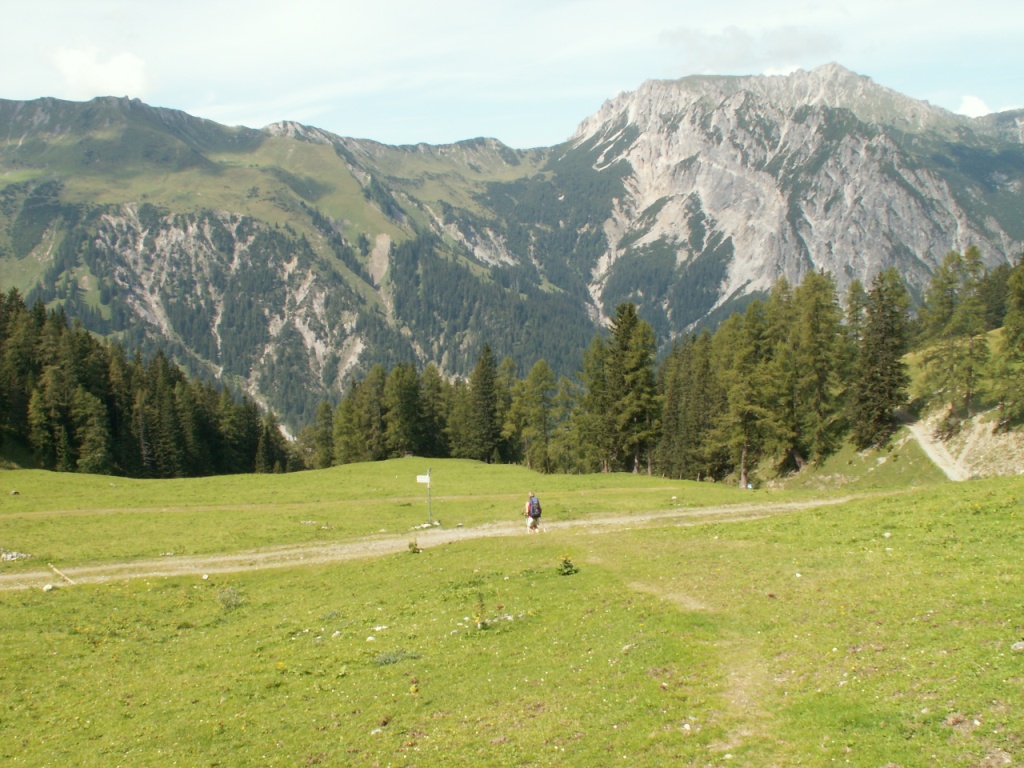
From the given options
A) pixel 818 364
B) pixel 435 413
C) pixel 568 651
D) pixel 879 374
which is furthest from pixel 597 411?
pixel 568 651

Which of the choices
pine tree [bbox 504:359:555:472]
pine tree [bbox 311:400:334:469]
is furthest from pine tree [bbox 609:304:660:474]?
pine tree [bbox 311:400:334:469]

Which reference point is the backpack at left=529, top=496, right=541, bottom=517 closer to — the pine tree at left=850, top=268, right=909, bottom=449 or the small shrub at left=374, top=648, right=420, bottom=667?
the small shrub at left=374, top=648, right=420, bottom=667

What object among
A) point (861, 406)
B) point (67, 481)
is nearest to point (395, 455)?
point (67, 481)

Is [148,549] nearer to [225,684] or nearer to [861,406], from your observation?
[225,684]

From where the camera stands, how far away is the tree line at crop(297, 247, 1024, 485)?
6944 cm

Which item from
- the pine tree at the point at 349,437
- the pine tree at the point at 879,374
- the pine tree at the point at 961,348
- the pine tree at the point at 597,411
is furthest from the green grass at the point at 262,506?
the pine tree at the point at 349,437

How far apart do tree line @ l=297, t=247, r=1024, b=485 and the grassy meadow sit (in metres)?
37.7

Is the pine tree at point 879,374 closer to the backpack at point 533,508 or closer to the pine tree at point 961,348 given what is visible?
the pine tree at point 961,348

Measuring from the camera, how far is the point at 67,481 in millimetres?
57531

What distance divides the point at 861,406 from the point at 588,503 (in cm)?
4040

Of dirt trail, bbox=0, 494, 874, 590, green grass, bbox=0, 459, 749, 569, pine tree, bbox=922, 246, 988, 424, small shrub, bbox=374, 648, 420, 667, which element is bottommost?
small shrub, bbox=374, 648, 420, 667

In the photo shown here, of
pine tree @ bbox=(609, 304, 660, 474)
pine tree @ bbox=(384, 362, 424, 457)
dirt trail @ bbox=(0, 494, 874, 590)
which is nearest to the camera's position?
dirt trail @ bbox=(0, 494, 874, 590)

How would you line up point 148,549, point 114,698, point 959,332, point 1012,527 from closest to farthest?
point 114,698
point 1012,527
point 148,549
point 959,332

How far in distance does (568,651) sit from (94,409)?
293ft
